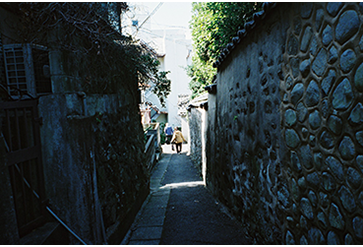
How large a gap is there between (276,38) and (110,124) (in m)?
2.62

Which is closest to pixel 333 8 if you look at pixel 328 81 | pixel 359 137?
pixel 328 81

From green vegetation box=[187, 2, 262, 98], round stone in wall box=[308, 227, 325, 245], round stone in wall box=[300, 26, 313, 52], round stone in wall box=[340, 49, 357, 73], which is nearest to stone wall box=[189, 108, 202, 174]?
green vegetation box=[187, 2, 262, 98]

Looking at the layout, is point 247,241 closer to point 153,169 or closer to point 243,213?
point 243,213

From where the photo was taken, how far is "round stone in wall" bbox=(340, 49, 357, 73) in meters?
1.33

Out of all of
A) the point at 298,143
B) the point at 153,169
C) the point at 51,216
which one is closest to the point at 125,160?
the point at 51,216

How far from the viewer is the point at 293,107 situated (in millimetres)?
2043

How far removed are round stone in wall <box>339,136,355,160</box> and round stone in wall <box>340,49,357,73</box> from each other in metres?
0.41

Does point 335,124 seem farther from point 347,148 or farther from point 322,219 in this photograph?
point 322,219

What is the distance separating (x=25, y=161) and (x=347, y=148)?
273 centimetres

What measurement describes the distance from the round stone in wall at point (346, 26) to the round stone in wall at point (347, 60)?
0.08 metres

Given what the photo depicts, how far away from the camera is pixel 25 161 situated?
2381mm

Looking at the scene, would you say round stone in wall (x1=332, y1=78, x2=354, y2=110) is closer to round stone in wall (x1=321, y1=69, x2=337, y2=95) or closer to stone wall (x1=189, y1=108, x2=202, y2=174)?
round stone in wall (x1=321, y1=69, x2=337, y2=95)

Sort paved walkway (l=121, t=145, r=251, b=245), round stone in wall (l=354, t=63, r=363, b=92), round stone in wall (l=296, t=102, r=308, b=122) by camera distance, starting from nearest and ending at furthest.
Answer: round stone in wall (l=354, t=63, r=363, b=92), round stone in wall (l=296, t=102, r=308, b=122), paved walkway (l=121, t=145, r=251, b=245)

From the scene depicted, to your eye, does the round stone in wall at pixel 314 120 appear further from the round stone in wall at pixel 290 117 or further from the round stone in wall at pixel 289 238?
the round stone in wall at pixel 289 238
